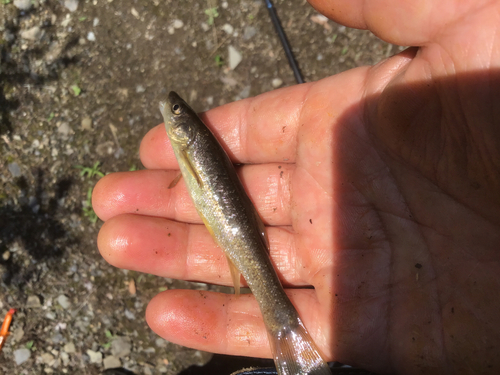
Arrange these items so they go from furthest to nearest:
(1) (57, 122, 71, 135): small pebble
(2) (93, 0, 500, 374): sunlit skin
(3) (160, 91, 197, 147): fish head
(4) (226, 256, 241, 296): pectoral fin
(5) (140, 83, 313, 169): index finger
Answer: (1) (57, 122, 71, 135): small pebble < (5) (140, 83, 313, 169): index finger < (3) (160, 91, 197, 147): fish head < (4) (226, 256, 241, 296): pectoral fin < (2) (93, 0, 500, 374): sunlit skin

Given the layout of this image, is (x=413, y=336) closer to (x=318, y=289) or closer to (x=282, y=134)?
(x=318, y=289)

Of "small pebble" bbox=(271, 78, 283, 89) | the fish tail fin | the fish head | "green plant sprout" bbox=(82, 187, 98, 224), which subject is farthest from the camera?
"small pebble" bbox=(271, 78, 283, 89)

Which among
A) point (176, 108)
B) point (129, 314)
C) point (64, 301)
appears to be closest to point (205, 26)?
point (176, 108)

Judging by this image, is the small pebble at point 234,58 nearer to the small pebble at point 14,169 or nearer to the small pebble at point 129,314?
the small pebble at point 14,169

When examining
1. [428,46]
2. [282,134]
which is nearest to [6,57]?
[282,134]

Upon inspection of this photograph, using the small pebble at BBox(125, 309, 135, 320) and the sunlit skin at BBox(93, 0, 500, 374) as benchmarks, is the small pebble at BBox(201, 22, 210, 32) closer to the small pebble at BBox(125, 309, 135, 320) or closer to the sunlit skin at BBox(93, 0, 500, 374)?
the sunlit skin at BBox(93, 0, 500, 374)

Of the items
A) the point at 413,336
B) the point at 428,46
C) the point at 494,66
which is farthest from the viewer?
the point at 413,336

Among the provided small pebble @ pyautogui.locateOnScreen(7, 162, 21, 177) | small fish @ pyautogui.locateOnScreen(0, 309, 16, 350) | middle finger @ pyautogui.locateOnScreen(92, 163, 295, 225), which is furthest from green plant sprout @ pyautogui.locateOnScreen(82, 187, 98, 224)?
small fish @ pyautogui.locateOnScreen(0, 309, 16, 350)

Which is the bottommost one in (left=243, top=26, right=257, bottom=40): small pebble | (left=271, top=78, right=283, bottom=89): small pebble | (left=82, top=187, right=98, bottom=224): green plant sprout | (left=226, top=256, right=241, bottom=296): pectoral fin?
(left=226, top=256, right=241, bottom=296): pectoral fin
